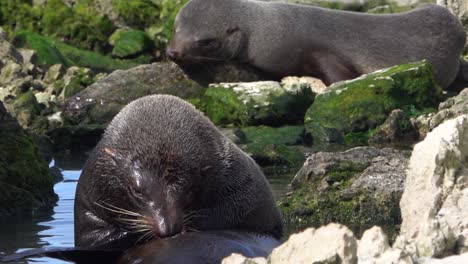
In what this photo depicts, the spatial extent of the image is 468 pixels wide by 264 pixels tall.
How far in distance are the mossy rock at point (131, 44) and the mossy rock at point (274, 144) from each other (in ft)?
29.0

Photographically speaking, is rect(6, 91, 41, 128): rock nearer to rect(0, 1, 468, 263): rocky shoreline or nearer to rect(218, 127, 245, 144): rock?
rect(0, 1, 468, 263): rocky shoreline

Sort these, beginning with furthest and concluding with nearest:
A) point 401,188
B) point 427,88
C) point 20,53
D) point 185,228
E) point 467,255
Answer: point 20,53 < point 427,88 < point 401,188 < point 185,228 < point 467,255

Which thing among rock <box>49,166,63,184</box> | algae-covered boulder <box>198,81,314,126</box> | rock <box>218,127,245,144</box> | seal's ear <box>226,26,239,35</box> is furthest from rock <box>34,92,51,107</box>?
rock <box>49,166,63,184</box>

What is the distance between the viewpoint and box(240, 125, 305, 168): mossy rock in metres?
15.4

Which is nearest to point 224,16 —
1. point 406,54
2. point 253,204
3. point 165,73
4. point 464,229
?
point 165,73

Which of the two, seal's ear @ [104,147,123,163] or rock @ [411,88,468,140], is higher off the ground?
seal's ear @ [104,147,123,163]

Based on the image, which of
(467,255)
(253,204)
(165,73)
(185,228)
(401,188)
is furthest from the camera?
(165,73)

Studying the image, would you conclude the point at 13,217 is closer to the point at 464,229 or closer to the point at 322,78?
the point at 464,229

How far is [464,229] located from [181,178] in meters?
3.21

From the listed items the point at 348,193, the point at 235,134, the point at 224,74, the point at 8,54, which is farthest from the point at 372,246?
the point at 8,54

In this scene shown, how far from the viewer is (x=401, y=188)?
36.6 feet

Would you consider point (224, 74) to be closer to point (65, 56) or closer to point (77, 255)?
point (65, 56)

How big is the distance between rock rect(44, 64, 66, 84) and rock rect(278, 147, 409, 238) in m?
10.7

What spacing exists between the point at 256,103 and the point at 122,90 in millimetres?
2527
